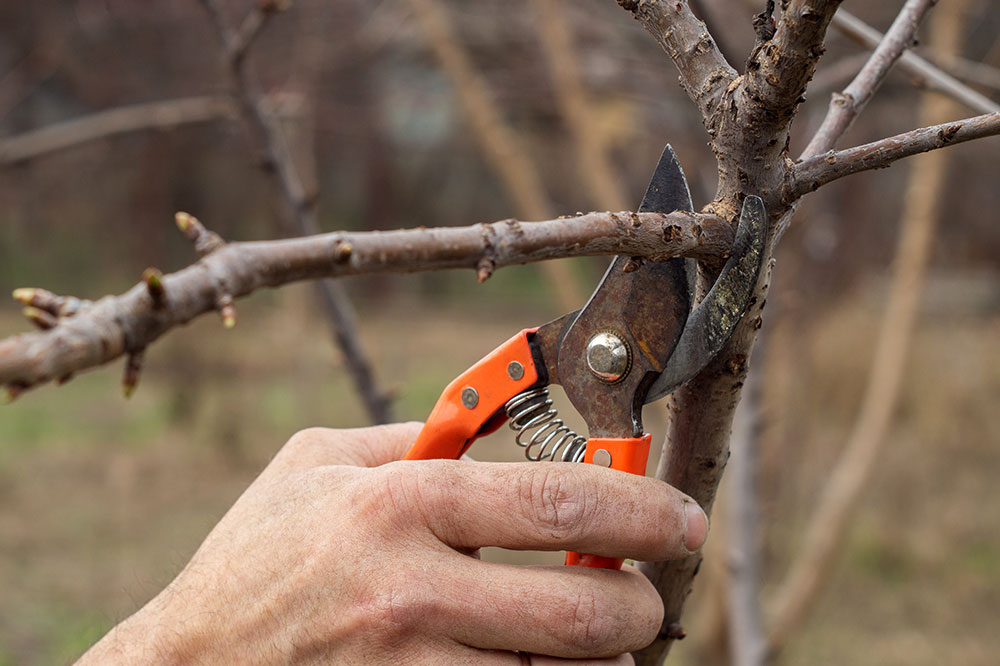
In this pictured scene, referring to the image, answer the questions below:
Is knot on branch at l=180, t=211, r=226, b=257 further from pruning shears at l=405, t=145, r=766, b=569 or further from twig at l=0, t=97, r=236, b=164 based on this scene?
twig at l=0, t=97, r=236, b=164

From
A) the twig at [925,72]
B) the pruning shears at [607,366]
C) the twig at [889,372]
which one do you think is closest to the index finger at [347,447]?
the pruning shears at [607,366]

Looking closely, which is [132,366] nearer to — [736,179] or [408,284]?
[736,179]

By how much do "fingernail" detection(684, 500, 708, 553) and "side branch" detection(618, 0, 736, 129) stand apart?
400 mm

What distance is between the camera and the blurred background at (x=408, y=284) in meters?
3.52

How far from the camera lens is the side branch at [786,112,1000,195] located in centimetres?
71

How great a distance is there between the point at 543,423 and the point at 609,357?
0.14 m

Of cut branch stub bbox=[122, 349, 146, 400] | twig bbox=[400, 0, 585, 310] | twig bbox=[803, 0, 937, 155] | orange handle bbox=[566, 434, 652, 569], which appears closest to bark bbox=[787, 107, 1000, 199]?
twig bbox=[803, 0, 937, 155]

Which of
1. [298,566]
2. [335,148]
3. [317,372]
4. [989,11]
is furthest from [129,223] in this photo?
[298,566]

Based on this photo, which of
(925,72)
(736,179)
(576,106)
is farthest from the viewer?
(576,106)

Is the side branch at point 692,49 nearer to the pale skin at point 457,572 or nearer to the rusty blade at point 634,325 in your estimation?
the rusty blade at point 634,325

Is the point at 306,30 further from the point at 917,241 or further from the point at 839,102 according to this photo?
the point at 839,102

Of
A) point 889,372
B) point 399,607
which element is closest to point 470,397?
point 399,607

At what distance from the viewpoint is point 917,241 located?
115 inches

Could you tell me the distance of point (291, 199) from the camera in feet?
5.83
